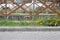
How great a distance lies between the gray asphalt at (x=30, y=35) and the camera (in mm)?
6574

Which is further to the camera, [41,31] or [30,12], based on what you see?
[30,12]

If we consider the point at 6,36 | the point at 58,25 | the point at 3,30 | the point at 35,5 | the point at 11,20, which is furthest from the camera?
the point at 35,5

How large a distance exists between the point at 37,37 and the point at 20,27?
3.47 feet

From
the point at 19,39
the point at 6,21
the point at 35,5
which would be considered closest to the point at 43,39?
the point at 19,39

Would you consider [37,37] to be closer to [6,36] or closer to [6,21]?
[6,36]

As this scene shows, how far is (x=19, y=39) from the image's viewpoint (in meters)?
6.43

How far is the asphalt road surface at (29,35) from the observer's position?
6.57 meters

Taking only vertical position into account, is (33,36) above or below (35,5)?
below

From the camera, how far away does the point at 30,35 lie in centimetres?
700

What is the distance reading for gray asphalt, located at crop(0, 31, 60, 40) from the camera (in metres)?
6.57

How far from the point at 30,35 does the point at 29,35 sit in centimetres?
3

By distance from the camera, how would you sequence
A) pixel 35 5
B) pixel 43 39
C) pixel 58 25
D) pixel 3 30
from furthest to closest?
1. pixel 35 5
2. pixel 58 25
3. pixel 3 30
4. pixel 43 39

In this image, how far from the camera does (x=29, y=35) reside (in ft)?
23.0

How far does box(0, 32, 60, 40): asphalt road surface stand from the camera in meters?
6.57
